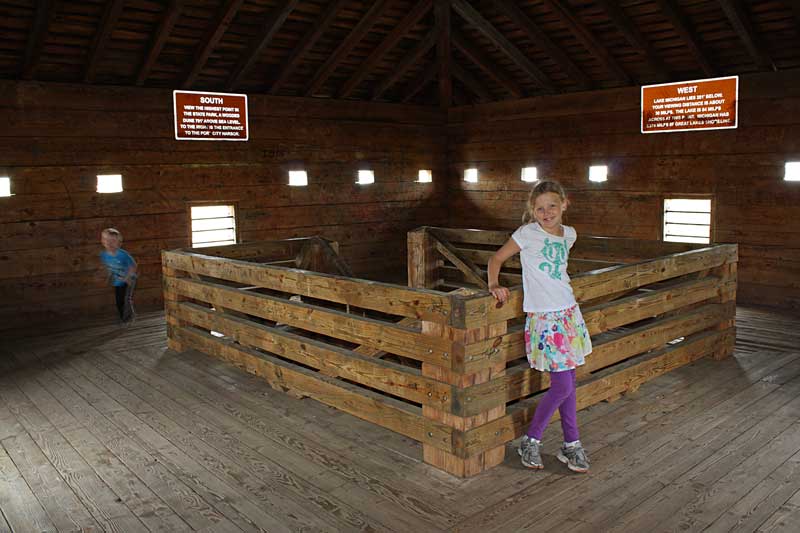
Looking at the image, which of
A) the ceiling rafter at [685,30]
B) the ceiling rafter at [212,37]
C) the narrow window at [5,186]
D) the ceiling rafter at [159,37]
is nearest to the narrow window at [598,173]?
the ceiling rafter at [685,30]

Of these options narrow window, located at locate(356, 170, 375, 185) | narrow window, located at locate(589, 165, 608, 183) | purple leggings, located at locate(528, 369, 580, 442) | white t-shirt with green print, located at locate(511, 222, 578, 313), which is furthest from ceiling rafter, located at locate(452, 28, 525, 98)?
purple leggings, located at locate(528, 369, 580, 442)

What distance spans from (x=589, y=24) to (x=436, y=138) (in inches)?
156

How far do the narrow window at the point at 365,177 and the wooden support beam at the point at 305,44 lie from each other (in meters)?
2.00

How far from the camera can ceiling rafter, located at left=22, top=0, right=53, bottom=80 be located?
716 cm

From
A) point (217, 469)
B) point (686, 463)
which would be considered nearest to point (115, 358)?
point (217, 469)

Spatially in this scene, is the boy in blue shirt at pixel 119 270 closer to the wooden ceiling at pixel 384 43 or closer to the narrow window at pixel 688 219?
the wooden ceiling at pixel 384 43

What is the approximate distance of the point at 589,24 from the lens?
902cm

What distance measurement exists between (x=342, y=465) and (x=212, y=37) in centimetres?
626

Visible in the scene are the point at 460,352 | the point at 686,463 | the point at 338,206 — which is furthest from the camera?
the point at 338,206

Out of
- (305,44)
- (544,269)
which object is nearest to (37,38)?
(305,44)

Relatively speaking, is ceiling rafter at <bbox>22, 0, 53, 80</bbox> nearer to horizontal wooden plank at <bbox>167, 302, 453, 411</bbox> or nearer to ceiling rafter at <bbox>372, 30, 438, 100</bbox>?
horizontal wooden plank at <bbox>167, 302, 453, 411</bbox>

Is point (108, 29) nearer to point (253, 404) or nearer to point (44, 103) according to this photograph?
point (44, 103)

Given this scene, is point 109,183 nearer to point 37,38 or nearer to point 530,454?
point 37,38

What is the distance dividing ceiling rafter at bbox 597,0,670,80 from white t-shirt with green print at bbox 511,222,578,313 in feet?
18.8
